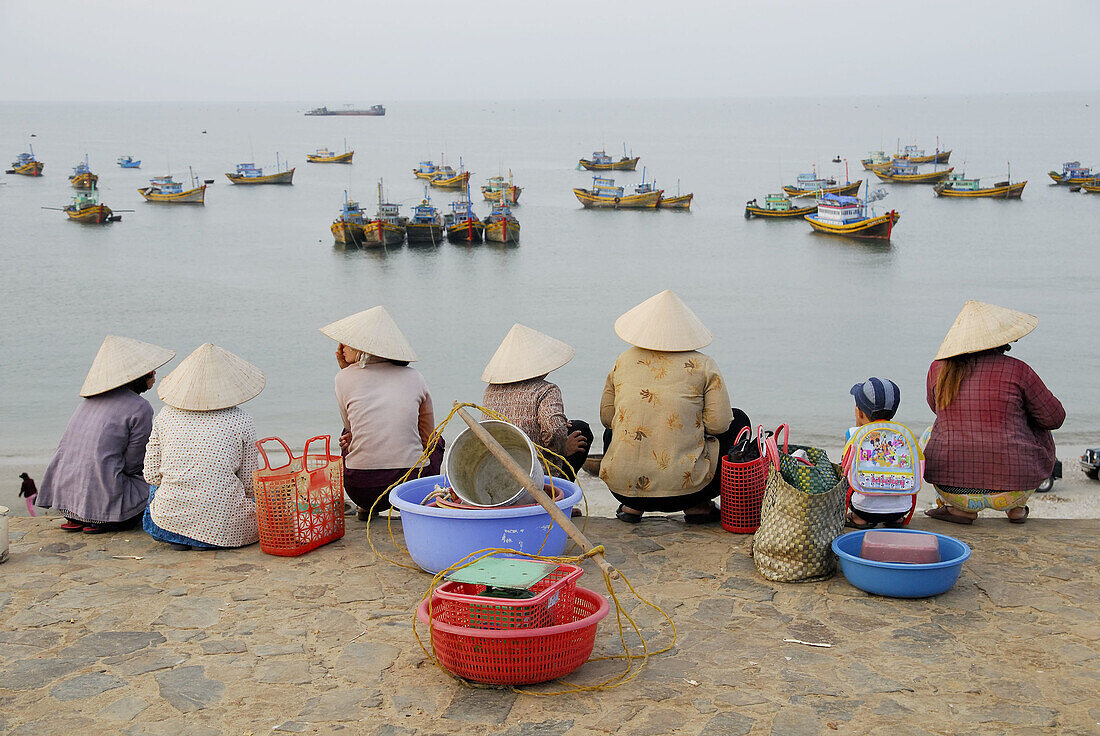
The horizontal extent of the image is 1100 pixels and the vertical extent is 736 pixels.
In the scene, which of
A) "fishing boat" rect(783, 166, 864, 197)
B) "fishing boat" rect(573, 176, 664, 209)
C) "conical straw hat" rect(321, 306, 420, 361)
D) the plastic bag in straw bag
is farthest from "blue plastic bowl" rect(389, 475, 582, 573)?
"fishing boat" rect(783, 166, 864, 197)

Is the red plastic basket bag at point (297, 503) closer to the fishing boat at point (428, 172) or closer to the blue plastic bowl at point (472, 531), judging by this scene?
the blue plastic bowl at point (472, 531)

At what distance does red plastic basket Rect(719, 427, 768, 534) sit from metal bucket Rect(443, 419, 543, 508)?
97cm

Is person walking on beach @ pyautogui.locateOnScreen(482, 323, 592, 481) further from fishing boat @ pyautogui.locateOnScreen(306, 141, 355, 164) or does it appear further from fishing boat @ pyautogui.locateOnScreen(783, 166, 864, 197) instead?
fishing boat @ pyautogui.locateOnScreen(306, 141, 355, 164)

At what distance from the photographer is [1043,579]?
155 inches

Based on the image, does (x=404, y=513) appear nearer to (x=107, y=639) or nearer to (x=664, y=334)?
(x=107, y=639)

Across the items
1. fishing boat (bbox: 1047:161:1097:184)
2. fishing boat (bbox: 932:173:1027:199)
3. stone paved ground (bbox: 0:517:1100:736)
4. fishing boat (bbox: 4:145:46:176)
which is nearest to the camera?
stone paved ground (bbox: 0:517:1100:736)

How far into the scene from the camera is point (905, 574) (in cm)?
367

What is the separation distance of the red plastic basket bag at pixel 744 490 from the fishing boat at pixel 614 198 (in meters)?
41.0

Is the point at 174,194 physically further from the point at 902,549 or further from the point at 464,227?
the point at 902,549

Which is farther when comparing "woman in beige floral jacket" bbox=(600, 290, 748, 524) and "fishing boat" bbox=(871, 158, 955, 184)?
"fishing boat" bbox=(871, 158, 955, 184)

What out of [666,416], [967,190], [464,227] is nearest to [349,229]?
[464,227]

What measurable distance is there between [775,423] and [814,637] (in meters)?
10.5

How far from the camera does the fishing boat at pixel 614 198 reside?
1769 inches

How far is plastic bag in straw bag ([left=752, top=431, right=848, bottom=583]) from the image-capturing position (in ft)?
12.8
